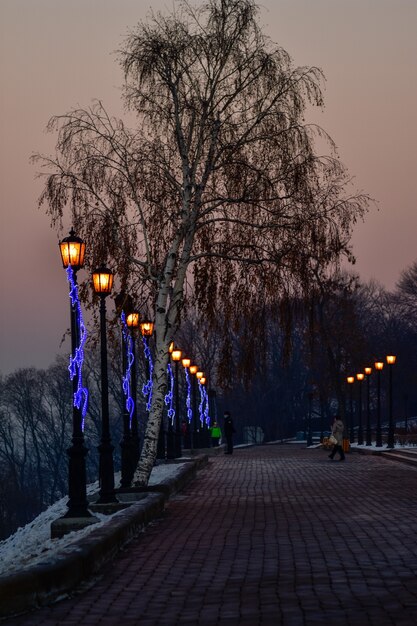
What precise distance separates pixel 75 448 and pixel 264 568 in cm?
748

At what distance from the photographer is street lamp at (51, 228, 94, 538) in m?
19.9

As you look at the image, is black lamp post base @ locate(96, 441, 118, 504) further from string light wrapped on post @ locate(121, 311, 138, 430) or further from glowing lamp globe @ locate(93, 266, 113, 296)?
string light wrapped on post @ locate(121, 311, 138, 430)

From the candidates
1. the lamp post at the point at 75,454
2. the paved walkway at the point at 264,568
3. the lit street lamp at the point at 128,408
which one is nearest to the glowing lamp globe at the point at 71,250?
the lamp post at the point at 75,454

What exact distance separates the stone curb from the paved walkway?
142 mm

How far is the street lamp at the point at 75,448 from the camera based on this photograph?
1989 centimetres

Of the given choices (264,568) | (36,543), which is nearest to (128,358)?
(36,543)

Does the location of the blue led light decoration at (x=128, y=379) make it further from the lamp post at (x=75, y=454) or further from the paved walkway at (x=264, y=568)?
the lamp post at (x=75, y=454)

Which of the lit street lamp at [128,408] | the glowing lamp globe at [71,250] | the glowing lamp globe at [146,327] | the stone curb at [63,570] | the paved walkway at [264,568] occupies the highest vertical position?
the glowing lamp globe at [71,250]

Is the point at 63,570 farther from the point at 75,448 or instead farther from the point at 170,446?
the point at 170,446

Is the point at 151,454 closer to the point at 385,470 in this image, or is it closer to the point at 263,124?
the point at 263,124

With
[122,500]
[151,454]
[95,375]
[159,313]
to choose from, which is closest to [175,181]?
[159,313]

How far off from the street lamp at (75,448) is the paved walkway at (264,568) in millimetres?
1379

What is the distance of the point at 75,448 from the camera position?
20.1m

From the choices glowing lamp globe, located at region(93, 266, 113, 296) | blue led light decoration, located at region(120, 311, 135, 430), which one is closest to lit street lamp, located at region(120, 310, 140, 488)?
blue led light decoration, located at region(120, 311, 135, 430)
